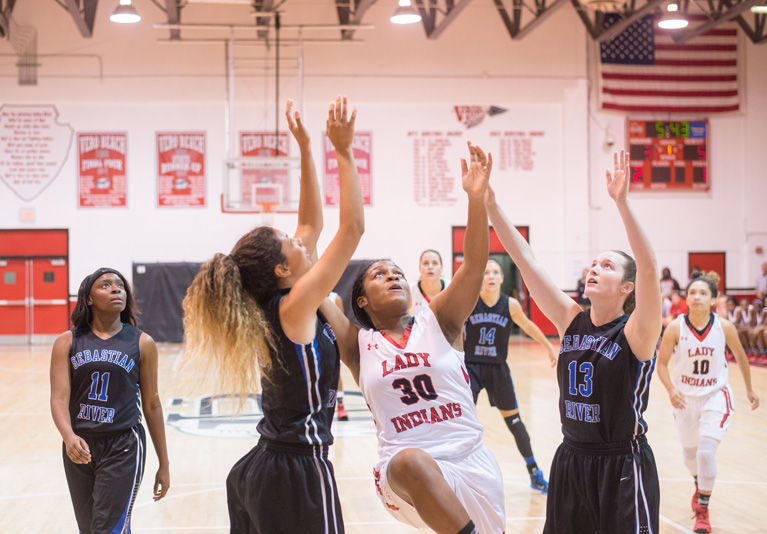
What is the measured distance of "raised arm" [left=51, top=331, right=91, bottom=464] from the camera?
3594 millimetres

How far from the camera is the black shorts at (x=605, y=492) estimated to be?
3.20m

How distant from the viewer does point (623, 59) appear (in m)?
19.3

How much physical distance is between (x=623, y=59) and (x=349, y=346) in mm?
17773

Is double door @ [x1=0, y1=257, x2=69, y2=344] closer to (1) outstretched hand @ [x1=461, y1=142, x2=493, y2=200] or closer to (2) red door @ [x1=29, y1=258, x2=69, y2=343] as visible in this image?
(2) red door @ [x1=29, y1=258, x2=69, y2=343]

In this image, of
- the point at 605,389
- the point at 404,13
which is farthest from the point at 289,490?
the point at 404,13

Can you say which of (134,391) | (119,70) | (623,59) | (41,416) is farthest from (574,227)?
(134,391)

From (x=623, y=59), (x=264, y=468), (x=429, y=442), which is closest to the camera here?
(x=264, y=468)

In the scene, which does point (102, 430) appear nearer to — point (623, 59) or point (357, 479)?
point (357, 479)

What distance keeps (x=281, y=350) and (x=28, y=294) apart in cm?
1692

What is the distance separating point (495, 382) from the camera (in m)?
6.56

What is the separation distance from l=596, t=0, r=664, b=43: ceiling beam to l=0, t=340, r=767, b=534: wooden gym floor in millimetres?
8011

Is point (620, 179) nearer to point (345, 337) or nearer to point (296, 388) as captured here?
point (345, 337)

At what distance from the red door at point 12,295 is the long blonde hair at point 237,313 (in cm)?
1671

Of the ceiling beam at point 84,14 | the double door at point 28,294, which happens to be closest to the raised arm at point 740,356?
the ceiling beam at point 84,14
